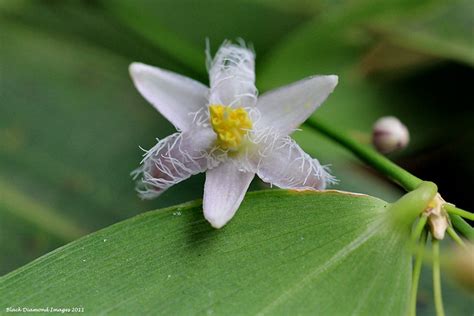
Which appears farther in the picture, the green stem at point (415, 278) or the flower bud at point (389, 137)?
the flower bud at point (389, 137)

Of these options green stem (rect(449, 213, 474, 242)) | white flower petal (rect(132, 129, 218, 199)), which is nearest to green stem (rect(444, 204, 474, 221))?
green stem (rect(449, 213, 474, 242))

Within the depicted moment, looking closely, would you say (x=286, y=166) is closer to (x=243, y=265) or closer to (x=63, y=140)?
(x=243, y=265)

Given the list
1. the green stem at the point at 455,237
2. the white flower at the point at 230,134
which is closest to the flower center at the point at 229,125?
the white flower at the point at 230,134

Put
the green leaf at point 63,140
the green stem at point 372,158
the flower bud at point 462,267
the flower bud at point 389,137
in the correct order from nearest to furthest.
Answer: the flower bud at point 462,267
the green stem at point 372,158
the flower bud at point 389,137
the green leaf at point 63,140

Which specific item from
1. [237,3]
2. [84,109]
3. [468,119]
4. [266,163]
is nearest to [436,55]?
[468,119]

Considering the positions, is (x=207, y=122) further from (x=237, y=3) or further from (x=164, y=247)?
(x=237, y=3)

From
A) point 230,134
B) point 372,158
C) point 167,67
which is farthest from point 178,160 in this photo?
point 167,67

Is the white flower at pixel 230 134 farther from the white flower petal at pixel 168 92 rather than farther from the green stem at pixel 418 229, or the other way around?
the green stem at pixel 418 229
